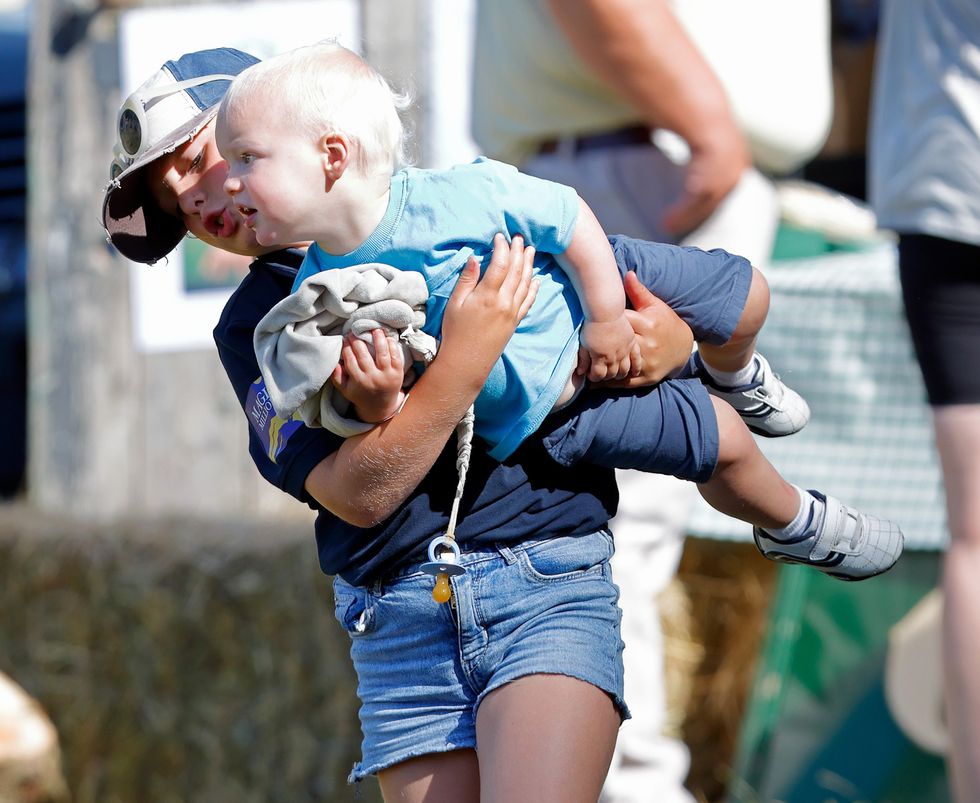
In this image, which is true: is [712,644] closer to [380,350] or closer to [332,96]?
[380,350]

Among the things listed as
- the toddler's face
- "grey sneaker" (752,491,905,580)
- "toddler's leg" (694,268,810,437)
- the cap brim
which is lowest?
"grey sneaker" (752,491,905,580)

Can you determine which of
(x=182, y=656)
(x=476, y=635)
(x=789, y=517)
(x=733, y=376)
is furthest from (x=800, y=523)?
(x=182, y=656)

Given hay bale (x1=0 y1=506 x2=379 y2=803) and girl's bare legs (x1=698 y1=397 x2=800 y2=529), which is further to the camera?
hay bale (x1=0 y1=506 x2=379 y2=803)

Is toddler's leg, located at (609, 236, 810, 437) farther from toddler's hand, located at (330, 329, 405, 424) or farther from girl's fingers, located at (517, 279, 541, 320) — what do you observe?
toddler's hand, located at (330, 329, 405, 424)

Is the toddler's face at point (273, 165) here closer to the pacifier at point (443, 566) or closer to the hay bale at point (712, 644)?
the pacifier at point (443, 566)

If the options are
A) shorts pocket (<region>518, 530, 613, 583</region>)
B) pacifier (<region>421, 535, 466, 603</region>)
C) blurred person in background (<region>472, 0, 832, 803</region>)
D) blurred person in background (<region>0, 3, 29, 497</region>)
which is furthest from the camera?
blurred person in background (<region>0, 3, 29, 497</region>)

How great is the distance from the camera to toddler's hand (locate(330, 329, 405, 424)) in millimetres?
1775

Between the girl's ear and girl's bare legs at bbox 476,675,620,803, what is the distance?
26.4 inches

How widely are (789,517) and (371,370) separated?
0.67 meters

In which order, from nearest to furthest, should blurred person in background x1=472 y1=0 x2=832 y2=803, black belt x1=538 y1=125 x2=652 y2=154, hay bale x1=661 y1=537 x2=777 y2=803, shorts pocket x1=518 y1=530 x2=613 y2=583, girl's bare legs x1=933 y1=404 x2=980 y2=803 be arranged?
shorts pocket x1=518 y1=530 x2=613 y2=583 → girl's bare legs x1=933 y1=404 x2=980 y2=803 → blurred person in background x1=472 y1=0 x2=832 y2=803 → black belt x1=538 y1=125 x2=652 y2=154 → hay bale x1=661 y1=537 x2=777 y2=803

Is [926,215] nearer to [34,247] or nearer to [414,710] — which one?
[414,710]

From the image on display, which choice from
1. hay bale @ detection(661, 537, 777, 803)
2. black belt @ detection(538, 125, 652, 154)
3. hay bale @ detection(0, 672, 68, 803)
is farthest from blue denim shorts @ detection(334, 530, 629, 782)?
hay bale @ detection(0, 672, 68, 803)

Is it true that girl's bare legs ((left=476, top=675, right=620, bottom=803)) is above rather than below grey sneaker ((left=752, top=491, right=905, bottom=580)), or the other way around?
below

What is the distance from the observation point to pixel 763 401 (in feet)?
7.14
